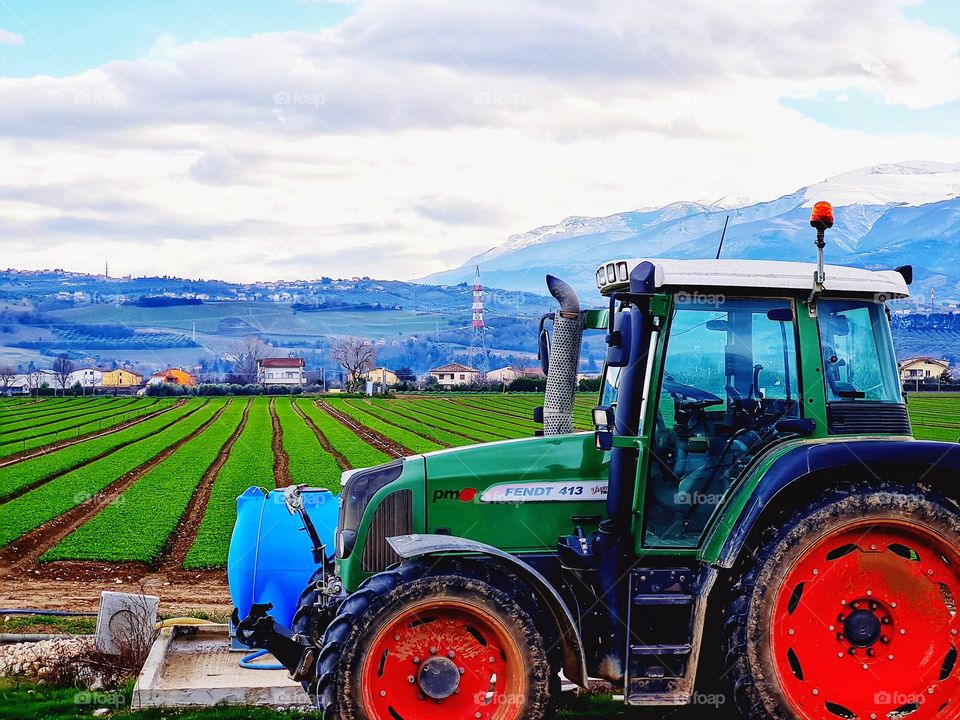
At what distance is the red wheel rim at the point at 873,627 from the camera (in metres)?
5.73

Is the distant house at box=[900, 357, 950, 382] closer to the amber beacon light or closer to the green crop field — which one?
the green crop field

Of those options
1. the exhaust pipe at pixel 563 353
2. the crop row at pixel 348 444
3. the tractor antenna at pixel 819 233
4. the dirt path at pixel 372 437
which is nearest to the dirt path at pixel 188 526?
the crop row at pixel 348 444

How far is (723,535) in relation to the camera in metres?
5.62

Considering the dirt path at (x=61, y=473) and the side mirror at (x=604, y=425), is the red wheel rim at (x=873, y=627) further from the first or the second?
the dirt path at (x=61, y=473)

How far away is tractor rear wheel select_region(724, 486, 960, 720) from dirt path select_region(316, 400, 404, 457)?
28110 millimetres

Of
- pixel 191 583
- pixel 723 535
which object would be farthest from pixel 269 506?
pixel 191 583

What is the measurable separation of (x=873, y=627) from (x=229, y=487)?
2131 centimetres

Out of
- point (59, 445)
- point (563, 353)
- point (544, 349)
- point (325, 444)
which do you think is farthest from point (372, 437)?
point (563, 353)

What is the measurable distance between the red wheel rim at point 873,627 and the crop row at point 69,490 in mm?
15308

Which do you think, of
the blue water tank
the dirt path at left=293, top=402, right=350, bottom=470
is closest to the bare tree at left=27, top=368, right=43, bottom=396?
the dirt path at left=293, top=402, right=350, bottom=470

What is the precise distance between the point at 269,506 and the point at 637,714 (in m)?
3.40

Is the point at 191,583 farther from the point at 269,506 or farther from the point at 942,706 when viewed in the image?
the point at 942,706

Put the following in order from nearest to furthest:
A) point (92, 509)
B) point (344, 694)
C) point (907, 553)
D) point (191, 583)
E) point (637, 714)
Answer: point (344, 694)
point (907, 553)
point (637, 714)
point (191, 583)
point (92, 509)

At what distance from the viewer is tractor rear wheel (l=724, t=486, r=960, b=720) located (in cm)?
559
